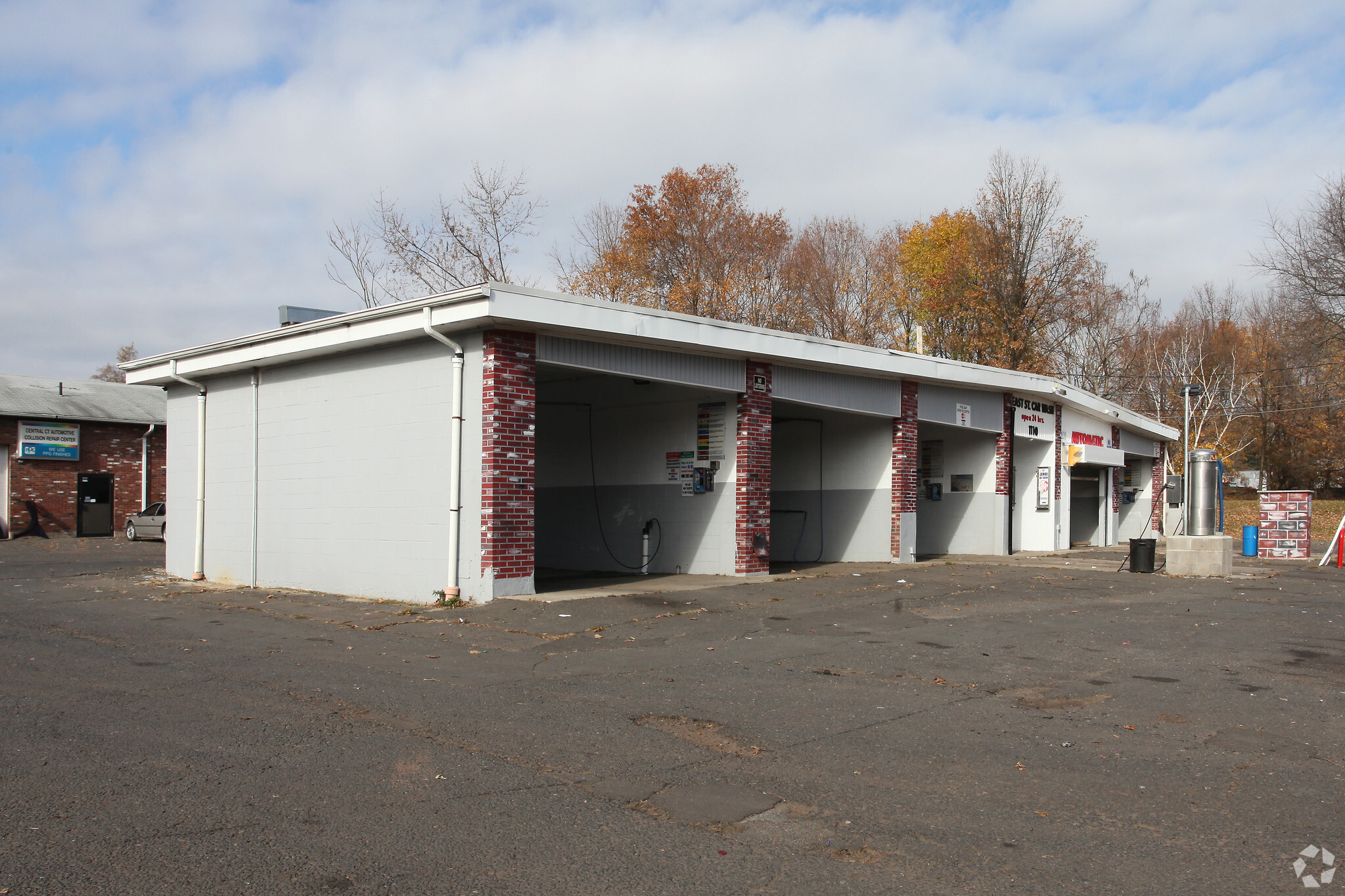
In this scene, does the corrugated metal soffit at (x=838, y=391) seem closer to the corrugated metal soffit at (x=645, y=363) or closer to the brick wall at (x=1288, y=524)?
the corrugated metal soffit at (x=645, y=363)

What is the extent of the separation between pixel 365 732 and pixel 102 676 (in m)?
3.38

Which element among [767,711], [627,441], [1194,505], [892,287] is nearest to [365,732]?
[767,711]

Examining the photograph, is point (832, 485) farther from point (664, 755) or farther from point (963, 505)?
point (664, 755)

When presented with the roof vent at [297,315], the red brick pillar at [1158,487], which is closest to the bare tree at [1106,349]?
the red brick pillar at [1158,487]

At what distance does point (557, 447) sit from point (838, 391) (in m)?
5.92

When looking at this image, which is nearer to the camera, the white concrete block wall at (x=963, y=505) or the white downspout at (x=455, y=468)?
the white downspout at (x=455, y=468)

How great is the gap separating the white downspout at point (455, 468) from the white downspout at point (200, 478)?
7597 millimetres

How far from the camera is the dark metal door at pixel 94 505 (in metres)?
33.2

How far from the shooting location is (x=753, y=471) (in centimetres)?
1608

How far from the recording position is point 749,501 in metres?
16.1

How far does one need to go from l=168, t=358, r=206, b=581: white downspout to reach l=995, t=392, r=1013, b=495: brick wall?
17.5m

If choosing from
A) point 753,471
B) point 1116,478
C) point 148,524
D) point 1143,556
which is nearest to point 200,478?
point 753,471

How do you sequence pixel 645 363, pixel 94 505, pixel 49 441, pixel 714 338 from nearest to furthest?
pixel 645 363, pixel 714 338, pixel 49 441, pixel 94 505

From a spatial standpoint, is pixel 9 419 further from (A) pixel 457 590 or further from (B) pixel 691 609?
(B) pixel 691 609
